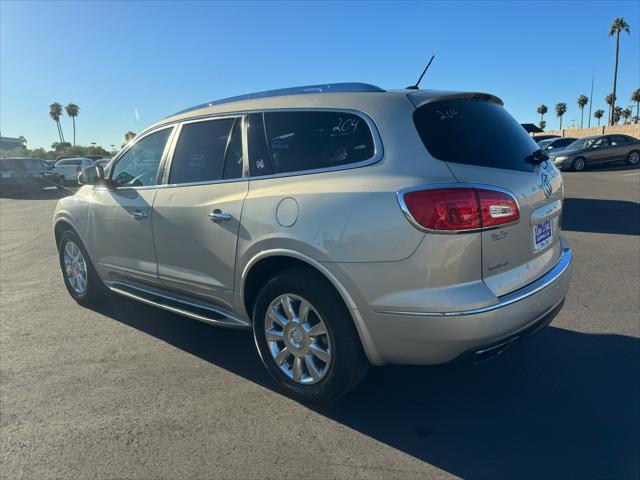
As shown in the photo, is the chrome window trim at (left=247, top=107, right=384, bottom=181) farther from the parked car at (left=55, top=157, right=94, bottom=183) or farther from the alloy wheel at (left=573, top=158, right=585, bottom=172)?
the parked car at (left=55, top=157, right=94, bottom=183)

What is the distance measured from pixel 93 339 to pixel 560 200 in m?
3.93

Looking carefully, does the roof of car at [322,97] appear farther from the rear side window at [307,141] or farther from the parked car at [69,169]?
the parked car at [69,169]

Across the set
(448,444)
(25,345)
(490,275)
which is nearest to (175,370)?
(25,345)

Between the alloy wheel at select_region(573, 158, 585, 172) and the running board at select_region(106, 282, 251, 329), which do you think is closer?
the running board at select_region(106, 282, 251, 329)

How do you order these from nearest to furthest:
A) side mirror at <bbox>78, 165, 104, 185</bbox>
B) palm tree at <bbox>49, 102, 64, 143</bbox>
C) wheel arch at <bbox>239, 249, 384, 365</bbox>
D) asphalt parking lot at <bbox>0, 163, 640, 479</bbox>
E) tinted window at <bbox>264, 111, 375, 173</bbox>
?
asphalt parking lot at <bbox>0, 163, 640, 479</bbox>
wheel arch at <bbox>239, 249, 384, 365</bbox>
tinted window at <bbox>264, 111, 375, 173</bbox>
side mirror at <bbox>78, 165, 104, 185</bbox>
palm tree at <bbox>49, 102, 64, 143</bbox>

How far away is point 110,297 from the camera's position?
5.28 meters

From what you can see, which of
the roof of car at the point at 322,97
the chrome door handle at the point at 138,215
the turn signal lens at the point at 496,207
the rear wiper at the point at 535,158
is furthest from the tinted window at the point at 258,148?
the rear wiper at the point at 535,158

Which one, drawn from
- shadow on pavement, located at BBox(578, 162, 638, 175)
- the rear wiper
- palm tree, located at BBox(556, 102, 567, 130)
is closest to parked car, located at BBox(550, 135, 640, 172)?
shadow on pavement, located at BBox(578, 162, 638, 175)

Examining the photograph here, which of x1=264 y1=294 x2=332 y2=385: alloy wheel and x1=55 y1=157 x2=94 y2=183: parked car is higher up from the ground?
x1=55 y1=157 x2=94 y2=183: parked car

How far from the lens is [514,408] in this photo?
2938 millimetres

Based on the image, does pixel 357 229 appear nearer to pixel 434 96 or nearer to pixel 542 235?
pixel 434 96

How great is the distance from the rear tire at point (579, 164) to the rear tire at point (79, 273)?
21.6 m

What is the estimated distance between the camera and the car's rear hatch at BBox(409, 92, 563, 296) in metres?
2.51

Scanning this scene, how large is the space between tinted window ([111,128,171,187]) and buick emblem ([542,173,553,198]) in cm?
287
